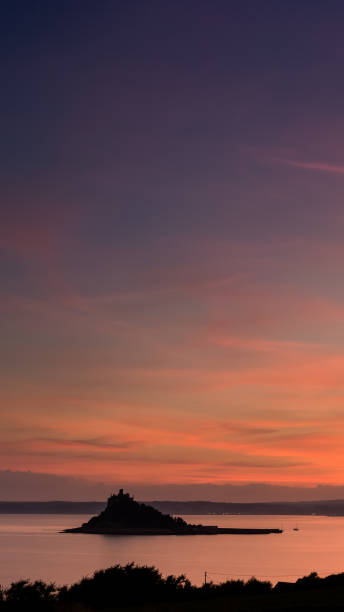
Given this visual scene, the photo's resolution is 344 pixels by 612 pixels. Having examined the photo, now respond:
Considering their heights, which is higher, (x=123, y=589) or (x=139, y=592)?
(x=123, y=589)

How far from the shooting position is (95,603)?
39.5 meters

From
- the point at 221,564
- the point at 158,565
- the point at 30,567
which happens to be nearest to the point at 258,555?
the point at 221,564

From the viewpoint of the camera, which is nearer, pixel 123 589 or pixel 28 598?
pixel 28 598

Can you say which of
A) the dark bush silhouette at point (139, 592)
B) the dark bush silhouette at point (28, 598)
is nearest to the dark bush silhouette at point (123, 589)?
the dark bush silhouette at point (139, 592)

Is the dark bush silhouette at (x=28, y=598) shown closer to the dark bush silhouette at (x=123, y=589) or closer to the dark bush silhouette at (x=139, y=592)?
the dark bush silhouette at (x=139, y=592)

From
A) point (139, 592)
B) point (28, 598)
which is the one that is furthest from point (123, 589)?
point (28, 598)

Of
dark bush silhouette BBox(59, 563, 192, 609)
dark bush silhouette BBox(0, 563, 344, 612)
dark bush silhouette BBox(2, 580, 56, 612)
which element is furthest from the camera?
dark bush silhouette BBox(59, 563, 192, 609)

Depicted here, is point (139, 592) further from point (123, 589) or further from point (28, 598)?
point (28, 598)

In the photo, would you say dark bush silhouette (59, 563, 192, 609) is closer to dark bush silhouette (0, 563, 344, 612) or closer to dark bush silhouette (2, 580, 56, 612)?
dark bush silhouette (0, 563, 344, 612)

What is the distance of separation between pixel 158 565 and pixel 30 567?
24.8 meters

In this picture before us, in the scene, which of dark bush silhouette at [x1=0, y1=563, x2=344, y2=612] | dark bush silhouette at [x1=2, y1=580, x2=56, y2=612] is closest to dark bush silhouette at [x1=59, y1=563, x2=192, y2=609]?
dark bush silhouette at [x1=0, y1=563, x2=344, y2=612]

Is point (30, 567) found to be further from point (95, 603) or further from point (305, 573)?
point (95, 603)

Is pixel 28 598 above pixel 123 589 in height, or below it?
below

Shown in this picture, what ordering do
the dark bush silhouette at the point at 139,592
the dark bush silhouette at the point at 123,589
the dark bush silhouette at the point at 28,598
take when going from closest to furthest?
1. the dark bush silhouette at the point at 28,598
2. the dark bush silhouette at the point at 139,592
3. the dark bush silhouette at the point at 123,589
